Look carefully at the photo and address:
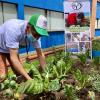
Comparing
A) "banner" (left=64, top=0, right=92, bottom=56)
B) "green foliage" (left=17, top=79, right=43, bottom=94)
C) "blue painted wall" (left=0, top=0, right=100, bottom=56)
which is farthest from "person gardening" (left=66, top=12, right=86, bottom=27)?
"green foliage" (left=17, top=79, right=43, bottom=94)

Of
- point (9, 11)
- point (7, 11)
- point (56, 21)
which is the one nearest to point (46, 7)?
point (56, 21)

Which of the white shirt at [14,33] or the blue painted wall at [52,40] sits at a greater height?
the white shirt at [14,33]

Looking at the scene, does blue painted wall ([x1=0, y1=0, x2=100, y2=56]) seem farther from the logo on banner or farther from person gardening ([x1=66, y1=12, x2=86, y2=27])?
the logo on banner

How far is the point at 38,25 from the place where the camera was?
4.54m

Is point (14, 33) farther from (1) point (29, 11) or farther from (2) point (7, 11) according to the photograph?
(1) point (29, 11)

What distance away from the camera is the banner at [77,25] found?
11.3 meters

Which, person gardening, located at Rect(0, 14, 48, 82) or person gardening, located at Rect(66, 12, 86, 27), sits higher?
person gardening, located at Rect(66, 12, 86, 27)

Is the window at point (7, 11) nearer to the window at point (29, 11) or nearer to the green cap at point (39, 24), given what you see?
the window at point (29, 11)

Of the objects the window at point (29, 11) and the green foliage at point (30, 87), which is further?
the window at point (29, 11)

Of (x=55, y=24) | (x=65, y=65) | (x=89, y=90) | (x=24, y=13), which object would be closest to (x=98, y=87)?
(x=89, y=90)

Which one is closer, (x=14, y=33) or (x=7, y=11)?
(x=14, y=33)

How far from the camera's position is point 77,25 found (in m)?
11.5

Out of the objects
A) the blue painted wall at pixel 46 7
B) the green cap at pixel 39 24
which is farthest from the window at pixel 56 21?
the green cap at pixel 39 24

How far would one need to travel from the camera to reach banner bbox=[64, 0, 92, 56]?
37.2 ft
